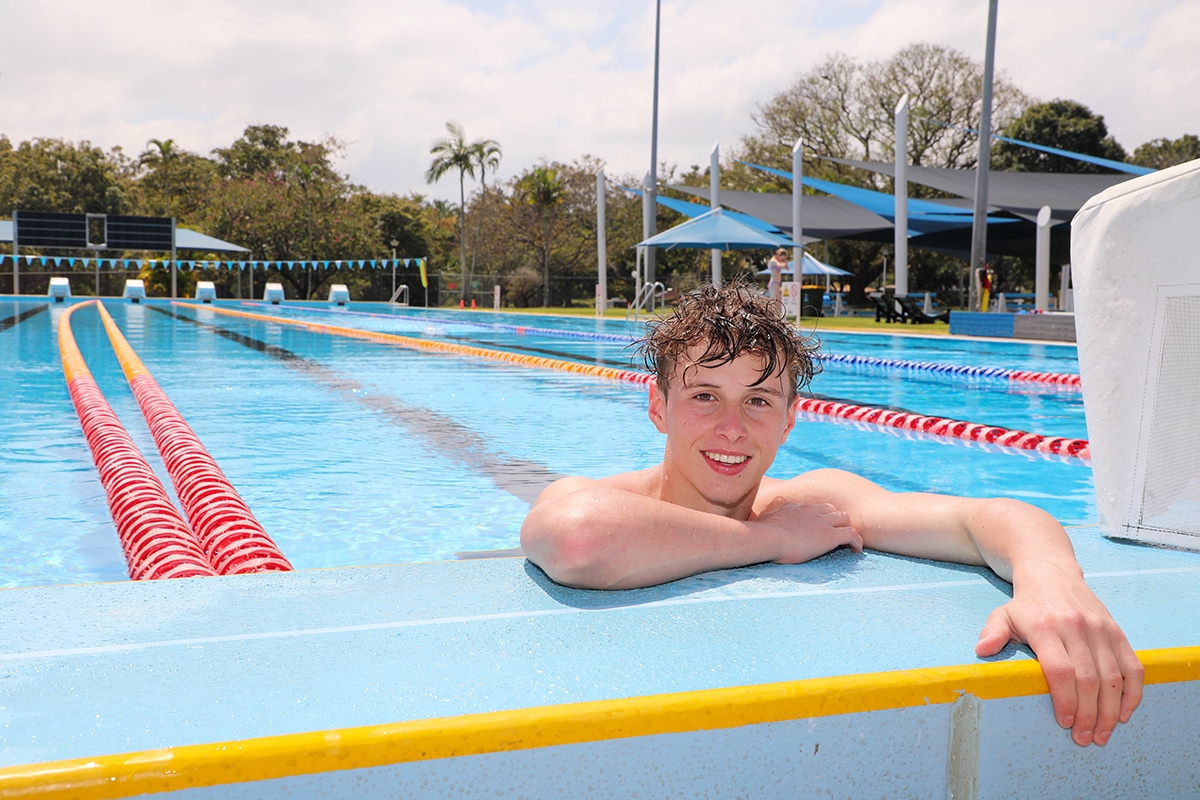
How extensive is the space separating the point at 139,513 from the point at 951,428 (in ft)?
16.9

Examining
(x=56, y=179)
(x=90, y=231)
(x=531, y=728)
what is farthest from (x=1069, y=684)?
(x=56, y=179)

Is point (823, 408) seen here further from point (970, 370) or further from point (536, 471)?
point (970, 370)

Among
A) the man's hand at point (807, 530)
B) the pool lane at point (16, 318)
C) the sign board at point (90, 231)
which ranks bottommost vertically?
the man's hand at point (807, 530)

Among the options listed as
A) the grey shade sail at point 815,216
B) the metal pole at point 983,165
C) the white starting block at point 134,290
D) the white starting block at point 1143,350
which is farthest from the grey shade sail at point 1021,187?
the white starting block at point 134,290

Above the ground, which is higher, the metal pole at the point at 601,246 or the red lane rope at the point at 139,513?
the metal pole at the point at 601,246

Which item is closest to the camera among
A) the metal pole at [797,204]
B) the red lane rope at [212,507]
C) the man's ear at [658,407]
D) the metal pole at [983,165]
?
the man's ear at [658,407]

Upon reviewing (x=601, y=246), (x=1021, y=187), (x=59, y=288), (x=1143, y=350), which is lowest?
(x=1143, y=350)

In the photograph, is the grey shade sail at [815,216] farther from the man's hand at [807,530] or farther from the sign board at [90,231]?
the man's hand at [807,530]

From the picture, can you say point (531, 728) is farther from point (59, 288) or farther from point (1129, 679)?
point (59, 288)

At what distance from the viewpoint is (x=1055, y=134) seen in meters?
37.8

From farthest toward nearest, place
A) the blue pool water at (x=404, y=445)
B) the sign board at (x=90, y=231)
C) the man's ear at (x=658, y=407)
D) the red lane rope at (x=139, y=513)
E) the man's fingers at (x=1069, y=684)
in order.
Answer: the sign board at (x=90, y=231) < the blue pool water at (x=404, y=445) < the red lane rope at (x=139, y=513) < the man's ear at (x=658, y=407) < the man's fingers at (x=1069, y=684)

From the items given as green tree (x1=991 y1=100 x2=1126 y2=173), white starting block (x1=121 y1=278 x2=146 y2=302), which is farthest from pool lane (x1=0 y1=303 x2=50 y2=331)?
green tree (x1=991 y1=100 x2=1126 y2=173)

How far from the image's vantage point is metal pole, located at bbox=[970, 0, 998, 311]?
1662 cm

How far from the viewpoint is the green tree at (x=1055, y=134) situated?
37.7m
